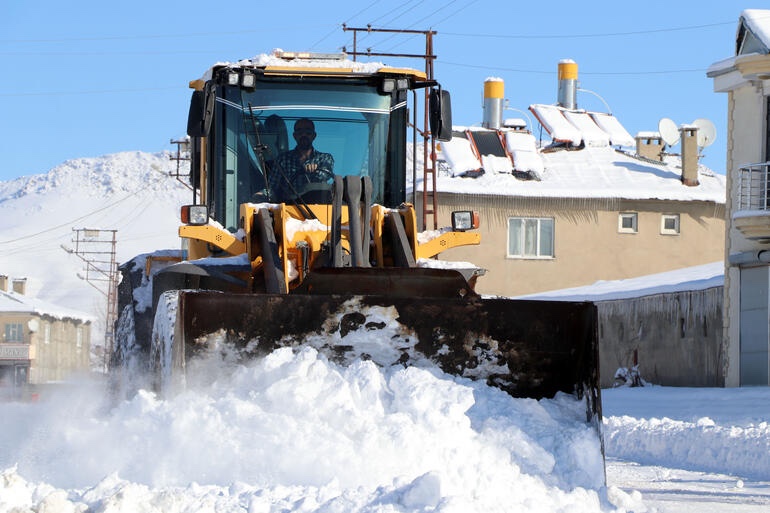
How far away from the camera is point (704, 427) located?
14102 millimetres

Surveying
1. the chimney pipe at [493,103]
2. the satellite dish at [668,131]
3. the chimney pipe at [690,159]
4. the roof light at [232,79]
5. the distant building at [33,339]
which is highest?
the chimney pipe at [493,103]

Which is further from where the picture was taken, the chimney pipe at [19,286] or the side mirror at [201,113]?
the chimney pipe at [19,286]

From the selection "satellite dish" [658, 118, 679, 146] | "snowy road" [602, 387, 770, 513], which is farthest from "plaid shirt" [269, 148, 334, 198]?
"satellite dish" [658, 118, 679, 146]

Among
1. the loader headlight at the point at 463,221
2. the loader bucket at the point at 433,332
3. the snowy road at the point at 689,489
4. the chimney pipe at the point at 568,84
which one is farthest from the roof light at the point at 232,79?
the chimney pipe at the point at 568,84

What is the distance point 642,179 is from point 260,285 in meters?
30.9

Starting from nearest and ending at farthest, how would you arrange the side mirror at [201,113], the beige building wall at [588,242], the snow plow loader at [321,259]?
the snow plow loader at [321,259], the side mirror at [201,113], the beige building wall at [588,242]

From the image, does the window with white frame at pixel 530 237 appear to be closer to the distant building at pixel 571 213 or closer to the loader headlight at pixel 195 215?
the distant building at pixel 571 213

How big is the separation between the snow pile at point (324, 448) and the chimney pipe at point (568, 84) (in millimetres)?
37759

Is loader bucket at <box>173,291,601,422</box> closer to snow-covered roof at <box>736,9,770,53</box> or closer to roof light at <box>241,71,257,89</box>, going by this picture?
roof light at <box>241,71,257,89</box>

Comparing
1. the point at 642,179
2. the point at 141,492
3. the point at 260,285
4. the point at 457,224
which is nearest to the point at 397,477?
the point at 141,492

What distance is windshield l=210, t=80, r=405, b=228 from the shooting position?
9898mm

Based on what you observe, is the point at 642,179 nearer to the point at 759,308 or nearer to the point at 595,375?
the point at 759,308

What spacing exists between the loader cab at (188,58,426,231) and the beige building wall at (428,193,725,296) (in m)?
26.2

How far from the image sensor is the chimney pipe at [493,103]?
4228 cm
